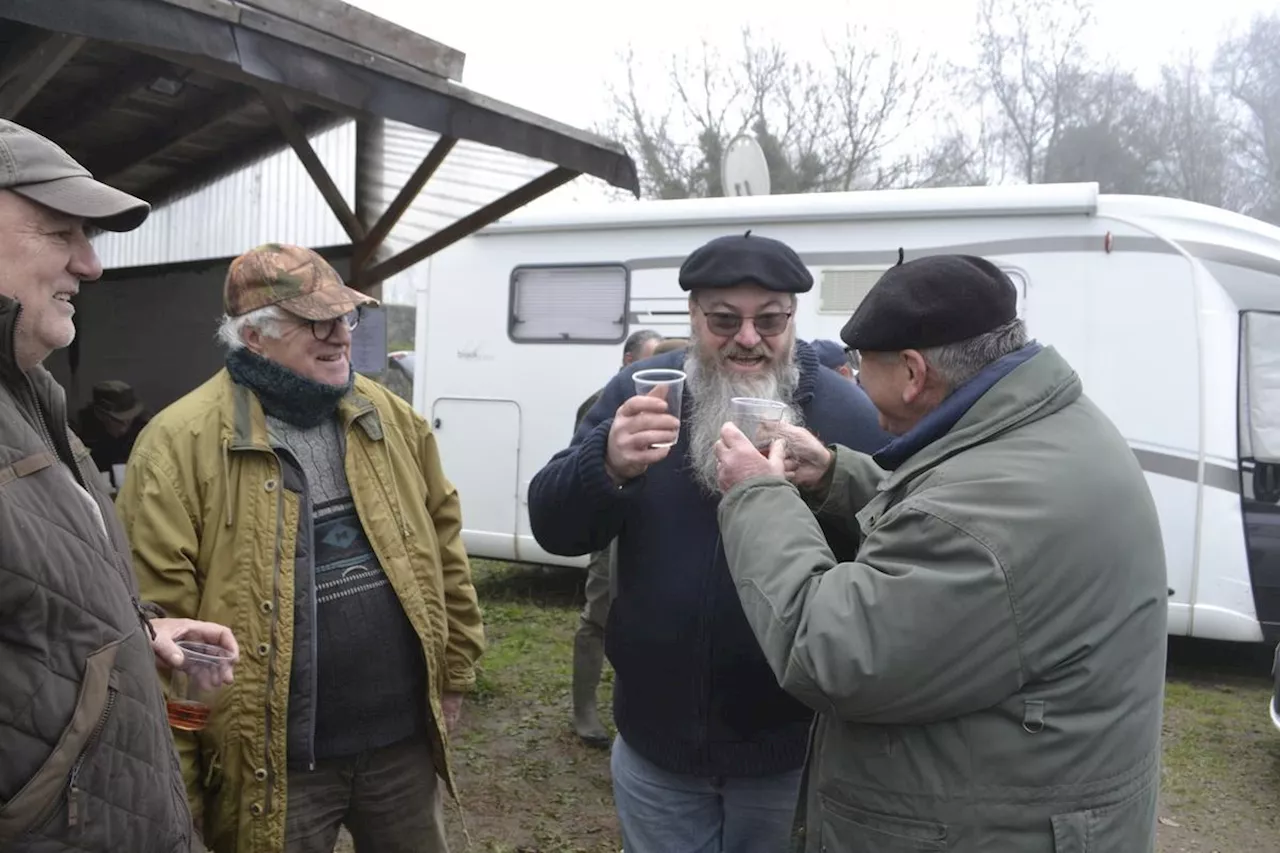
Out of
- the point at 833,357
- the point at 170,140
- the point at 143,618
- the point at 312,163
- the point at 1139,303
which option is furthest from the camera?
the point at 1139,303

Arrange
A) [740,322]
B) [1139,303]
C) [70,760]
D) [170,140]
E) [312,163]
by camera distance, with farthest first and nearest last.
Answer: [1139,303]
[170,140]
[312,163]
[740,322]
[70,760]

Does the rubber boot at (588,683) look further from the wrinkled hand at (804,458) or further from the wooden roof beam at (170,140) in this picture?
the wooden roof beam at (170,140)

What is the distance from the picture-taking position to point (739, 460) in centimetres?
185

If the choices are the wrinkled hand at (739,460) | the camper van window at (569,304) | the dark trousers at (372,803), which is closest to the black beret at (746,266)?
the wrinkled hand at (739,460)

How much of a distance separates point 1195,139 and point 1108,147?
2688mm

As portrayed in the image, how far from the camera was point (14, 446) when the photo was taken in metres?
1.49

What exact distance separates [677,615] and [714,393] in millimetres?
525

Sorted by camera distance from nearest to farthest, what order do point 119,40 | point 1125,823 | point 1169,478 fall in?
point 1125,823 → point 119,40 → point 1169,478

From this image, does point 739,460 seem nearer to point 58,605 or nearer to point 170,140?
point 58,605

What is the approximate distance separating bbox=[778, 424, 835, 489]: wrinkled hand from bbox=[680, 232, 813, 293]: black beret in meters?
0.35

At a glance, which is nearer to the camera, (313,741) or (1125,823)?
(1125,823)

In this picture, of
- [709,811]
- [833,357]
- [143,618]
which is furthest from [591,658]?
[143,618]

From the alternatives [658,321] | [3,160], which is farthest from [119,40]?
[658,321]

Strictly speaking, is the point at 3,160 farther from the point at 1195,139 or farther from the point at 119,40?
the point at 1195,139
